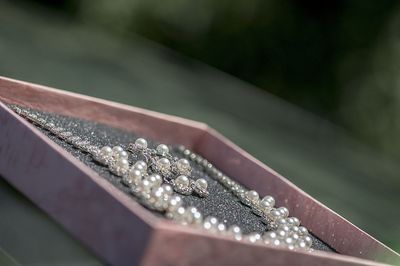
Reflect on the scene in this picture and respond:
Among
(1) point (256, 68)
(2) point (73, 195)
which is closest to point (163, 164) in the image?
(2) point (73, 195)

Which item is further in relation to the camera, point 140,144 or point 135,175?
point 140,144

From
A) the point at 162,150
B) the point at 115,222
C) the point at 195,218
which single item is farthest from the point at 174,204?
the point at 162,150

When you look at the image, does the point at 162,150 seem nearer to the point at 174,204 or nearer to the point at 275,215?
the point at 275,215

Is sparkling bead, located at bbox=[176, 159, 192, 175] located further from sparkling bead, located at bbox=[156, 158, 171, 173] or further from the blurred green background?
the blurred green background

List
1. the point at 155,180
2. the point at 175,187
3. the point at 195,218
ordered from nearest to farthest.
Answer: the point at 195,218 < the point at 155,180 < the point at 175,187

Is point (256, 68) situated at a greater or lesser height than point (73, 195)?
lesser

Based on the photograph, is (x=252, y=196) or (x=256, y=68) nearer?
(x=252, y=196)

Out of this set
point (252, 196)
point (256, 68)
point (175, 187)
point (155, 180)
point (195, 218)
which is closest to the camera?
point (195, 218)

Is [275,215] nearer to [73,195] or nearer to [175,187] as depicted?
[175,187]
